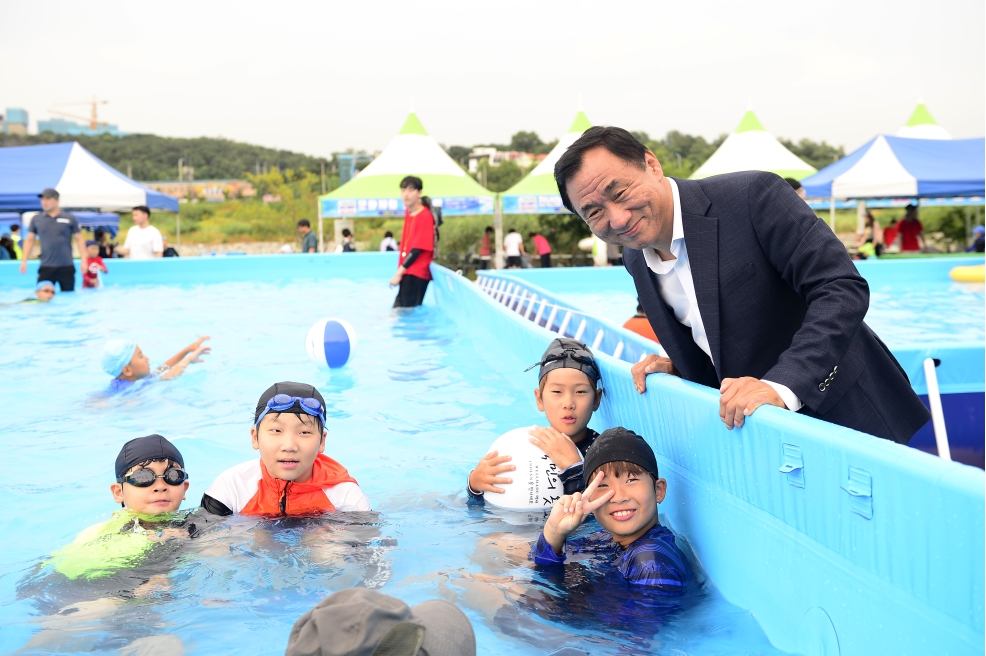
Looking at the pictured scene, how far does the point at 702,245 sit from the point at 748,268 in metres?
0.15

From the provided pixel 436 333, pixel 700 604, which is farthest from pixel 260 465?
pixel 436 333

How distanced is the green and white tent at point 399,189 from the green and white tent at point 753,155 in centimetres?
600

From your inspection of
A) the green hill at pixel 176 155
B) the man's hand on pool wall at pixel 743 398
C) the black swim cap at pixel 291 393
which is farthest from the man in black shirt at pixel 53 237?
the green hill at pixel 176 155

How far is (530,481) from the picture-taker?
3.57 metres

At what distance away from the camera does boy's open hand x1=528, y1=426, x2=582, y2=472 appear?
11.6 ft

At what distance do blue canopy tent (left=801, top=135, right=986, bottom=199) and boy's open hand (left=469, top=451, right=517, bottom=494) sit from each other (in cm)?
1672

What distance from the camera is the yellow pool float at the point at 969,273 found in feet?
49.4

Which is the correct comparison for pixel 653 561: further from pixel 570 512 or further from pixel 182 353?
pixel 182 353

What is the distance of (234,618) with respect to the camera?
2.86 metres

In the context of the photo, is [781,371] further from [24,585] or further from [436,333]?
[436,333]

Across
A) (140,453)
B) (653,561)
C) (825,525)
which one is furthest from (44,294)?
(825,525)

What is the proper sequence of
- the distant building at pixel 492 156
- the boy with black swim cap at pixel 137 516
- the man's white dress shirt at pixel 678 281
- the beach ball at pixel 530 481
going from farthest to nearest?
the distant building at pixel 492 156 < the beach ball at pixel 530 481 < the boy with black swim cap at pixel 137 516 < the man's white dress shirt at pixel 678 281

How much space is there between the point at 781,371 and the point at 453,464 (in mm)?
2824

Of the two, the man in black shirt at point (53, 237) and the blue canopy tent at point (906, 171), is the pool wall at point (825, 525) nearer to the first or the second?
the man in black shirt at point (53, 237)
